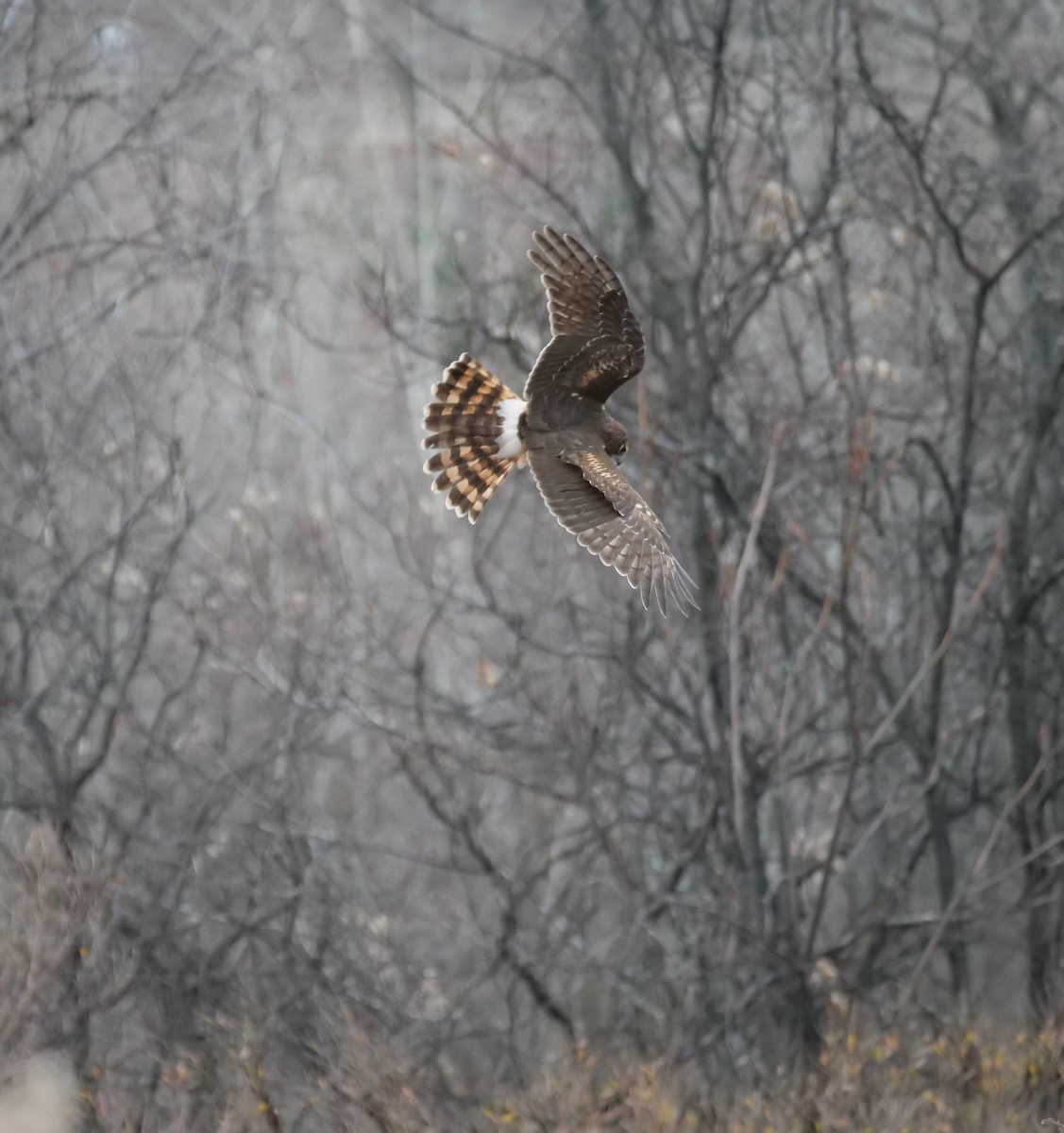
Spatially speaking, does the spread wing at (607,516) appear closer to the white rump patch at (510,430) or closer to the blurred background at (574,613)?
the white rump patch at (510,430)

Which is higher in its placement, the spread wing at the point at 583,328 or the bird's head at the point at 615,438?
the spread wing at the point at 583,328

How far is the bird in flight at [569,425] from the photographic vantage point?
4.29m

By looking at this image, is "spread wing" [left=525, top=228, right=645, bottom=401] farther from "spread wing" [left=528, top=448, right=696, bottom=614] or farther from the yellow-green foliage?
the yellow-green foliage

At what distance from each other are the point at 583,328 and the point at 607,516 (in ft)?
1.73

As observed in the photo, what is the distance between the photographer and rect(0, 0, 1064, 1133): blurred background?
875cm

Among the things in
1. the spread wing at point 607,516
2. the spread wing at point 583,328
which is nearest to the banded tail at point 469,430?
the spread wing at point 583,328

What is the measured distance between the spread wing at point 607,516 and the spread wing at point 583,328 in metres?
0.20

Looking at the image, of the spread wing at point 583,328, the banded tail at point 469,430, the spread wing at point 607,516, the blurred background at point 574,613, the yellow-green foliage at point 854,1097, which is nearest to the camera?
the spread wing at point 607,516

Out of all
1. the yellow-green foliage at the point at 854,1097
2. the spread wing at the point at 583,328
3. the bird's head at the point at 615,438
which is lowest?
the yellow-green foliage at the point at 854,1097

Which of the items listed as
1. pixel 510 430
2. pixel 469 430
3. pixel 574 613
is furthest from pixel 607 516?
pixel 574 613

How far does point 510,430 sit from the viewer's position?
188 inches

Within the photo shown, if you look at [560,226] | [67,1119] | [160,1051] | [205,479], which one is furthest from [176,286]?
[67,1119]

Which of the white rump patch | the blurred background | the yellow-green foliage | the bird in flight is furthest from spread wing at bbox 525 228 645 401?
the yellow-green foliage

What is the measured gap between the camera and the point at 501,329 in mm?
10969
